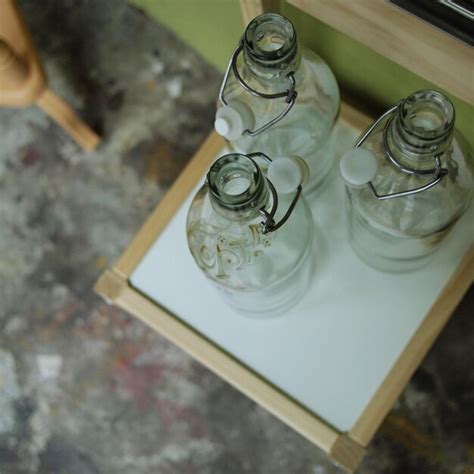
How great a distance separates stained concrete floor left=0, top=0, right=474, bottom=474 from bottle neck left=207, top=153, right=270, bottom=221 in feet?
2.14

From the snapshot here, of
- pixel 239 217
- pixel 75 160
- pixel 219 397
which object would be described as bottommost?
pixel 219 397

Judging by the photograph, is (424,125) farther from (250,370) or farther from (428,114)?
(250,370)

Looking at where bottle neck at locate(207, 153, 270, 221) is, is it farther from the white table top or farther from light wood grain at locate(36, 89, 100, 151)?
light wood grain at locate(36, 89, 100, 151)

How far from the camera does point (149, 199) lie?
1.22 meters

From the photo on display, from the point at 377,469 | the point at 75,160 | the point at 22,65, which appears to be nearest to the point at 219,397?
the point at 377,469

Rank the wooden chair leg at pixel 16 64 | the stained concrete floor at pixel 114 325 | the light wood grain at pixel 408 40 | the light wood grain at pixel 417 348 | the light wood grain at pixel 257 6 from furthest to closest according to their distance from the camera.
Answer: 1. the stained concrete floor at pixel 114 325
2. the wooden chair leg at pixel 16 64
3. the light wood grain at pixel 417 348
4. the light wood grain at pixel 257 6
5. the light wood grain at pixel 408 40

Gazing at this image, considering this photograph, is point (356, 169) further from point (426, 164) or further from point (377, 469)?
point (377, 469)

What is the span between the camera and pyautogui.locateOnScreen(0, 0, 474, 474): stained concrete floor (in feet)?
3.58

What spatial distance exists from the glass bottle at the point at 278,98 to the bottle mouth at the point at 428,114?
0.11 meters

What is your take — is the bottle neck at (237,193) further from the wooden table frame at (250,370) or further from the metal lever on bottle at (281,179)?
the wooden table frame at (250,370)

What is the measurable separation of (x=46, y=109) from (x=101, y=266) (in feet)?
0.98

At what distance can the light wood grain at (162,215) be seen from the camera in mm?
807

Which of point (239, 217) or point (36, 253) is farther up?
point (239, 217)

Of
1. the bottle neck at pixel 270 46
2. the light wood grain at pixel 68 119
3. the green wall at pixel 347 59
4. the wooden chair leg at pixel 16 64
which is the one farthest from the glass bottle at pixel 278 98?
the light wood grain at pixel 68 119
